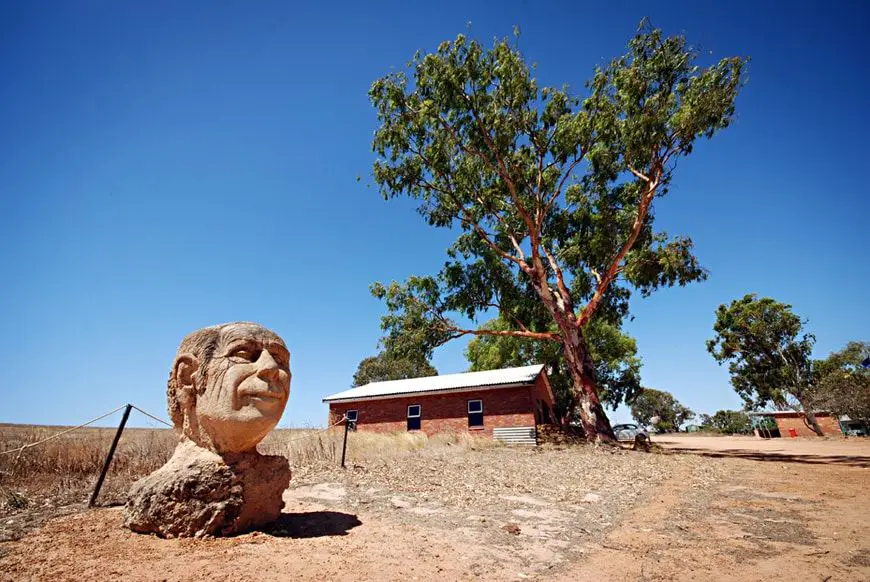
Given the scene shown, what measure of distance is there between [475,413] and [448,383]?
2.46 meters

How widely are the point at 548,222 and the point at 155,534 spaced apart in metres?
17.3

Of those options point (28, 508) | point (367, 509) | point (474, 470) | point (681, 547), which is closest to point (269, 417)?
point (367, 509)

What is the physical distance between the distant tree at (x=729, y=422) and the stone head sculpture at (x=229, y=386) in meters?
49.2

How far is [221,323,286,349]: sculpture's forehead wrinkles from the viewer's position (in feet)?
14.5

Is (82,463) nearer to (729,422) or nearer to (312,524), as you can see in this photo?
(312,524)

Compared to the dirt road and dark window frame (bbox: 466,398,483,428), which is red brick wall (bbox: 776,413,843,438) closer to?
dark window frame (bbox: 466,398,483,428)

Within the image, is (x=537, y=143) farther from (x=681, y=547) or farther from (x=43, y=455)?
(x=43, y=455)

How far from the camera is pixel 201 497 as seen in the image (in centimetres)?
399

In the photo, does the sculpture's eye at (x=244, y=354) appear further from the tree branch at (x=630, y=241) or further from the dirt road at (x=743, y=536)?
the tree branch at (x=630, y=241)

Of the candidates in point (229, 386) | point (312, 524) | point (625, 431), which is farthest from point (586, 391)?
point (625, 431)

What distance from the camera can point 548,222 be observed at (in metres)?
18.2

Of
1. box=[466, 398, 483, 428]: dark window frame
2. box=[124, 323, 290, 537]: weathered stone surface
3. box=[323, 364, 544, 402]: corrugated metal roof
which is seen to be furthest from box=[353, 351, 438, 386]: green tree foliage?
box=[124, 323, 290, 537]: weathered stone surface

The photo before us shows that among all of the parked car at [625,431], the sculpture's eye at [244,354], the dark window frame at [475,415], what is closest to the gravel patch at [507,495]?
the sculpture's eye at [244,354]

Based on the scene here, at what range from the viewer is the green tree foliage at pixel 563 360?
27000 mm
